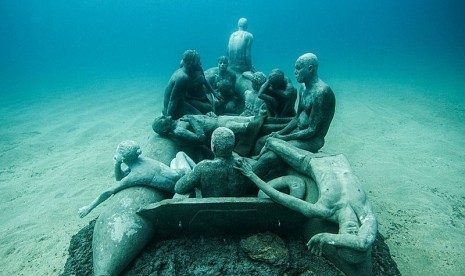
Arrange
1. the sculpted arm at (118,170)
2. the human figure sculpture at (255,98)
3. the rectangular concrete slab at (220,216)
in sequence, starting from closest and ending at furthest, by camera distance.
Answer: the rectangular concrete slab at (220,216) → the sculpted arm at (118,170) → the human figure sculpture at (255,98)

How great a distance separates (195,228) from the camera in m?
3.63

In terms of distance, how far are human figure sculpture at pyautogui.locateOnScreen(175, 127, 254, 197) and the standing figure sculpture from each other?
4147 mm

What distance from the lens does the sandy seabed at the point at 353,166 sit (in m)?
4.21

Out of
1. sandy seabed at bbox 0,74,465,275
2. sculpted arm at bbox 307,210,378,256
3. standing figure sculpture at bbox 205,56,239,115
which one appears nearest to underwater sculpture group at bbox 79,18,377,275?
sculpted arm at bbox 307,210,378,256

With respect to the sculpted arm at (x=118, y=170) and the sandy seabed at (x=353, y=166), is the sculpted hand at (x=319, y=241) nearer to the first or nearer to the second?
the sandy seabed at (x=353, y=166)

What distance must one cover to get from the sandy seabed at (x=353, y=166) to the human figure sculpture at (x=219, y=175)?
2308 mm

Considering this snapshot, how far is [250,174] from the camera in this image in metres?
3.48

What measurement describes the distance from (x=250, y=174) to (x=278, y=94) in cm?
247

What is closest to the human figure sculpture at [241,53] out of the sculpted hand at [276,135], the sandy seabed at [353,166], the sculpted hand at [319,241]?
the sandy seabed at [353,166]

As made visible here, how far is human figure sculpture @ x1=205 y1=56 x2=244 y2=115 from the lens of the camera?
766 cm

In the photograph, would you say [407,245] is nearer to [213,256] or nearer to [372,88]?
[213,256]

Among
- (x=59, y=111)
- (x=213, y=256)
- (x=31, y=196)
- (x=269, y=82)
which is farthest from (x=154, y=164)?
(x=59, y=111)

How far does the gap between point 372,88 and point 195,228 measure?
18.6 m

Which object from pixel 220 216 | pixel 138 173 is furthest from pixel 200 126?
pixel 220 216
